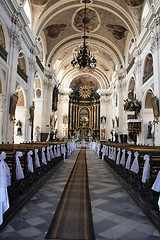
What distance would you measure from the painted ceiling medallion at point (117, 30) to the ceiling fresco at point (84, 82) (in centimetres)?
1170

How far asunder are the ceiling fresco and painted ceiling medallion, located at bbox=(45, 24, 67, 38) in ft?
38.9

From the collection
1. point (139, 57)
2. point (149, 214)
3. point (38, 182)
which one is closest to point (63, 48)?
point (139, 57)

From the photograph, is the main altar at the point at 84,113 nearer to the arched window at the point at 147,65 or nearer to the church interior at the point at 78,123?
the church interior at the point at 78,123

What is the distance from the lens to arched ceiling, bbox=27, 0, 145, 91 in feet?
37.7

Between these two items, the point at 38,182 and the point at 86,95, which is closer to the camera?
the point at 38,182

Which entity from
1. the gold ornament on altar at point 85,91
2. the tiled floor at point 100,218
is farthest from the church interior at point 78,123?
→ the gold ornament on altar at point 85,91

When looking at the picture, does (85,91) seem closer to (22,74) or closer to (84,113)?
(84,113)

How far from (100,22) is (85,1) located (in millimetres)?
2347

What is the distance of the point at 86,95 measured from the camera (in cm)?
2773

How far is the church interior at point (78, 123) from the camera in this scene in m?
2.38

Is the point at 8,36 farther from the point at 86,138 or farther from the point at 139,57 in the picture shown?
the point at 86,138

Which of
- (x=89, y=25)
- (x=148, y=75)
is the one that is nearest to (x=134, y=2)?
(x=148, y=75)

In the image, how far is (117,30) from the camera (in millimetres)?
14422

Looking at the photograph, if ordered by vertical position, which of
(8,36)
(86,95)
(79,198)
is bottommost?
(79,198)
